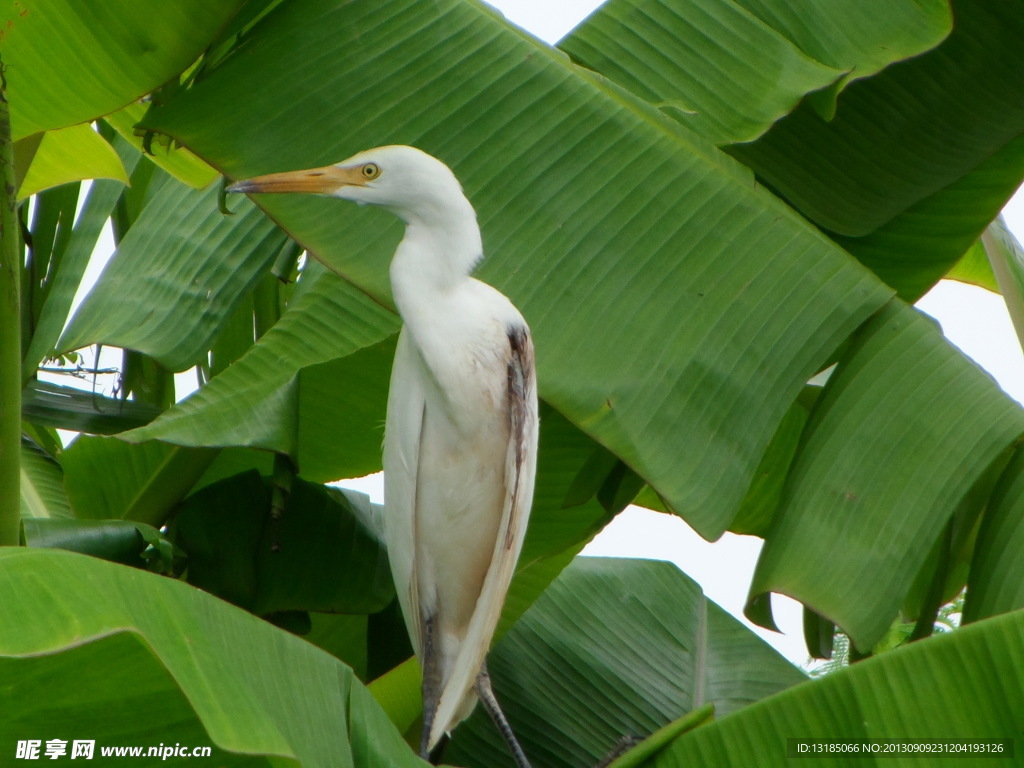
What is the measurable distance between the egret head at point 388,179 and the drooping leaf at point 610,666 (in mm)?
930

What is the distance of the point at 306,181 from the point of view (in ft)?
4.49

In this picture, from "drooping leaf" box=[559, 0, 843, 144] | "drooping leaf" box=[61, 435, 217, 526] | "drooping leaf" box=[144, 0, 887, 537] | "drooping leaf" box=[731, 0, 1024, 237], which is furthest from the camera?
"drooping leaf" box=[61, 435, 217, 526]

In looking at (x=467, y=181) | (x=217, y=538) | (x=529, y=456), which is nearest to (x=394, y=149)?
(x=467, y=181)

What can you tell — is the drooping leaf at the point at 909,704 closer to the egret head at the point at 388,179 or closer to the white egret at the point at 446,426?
the white egret at the point at 446,426

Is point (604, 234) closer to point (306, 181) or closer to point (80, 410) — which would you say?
point (306, 181)

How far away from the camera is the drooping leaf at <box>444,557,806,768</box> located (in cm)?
187

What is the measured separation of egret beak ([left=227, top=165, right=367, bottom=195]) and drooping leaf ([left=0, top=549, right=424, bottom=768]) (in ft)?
1.86

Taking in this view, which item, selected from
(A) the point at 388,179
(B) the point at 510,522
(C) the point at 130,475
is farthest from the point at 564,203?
(C) the point at 130,475

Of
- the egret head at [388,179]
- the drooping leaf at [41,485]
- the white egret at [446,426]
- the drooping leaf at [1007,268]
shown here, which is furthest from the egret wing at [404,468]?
the drooping leaf at [1007,268]

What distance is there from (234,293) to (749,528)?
116 centimetres

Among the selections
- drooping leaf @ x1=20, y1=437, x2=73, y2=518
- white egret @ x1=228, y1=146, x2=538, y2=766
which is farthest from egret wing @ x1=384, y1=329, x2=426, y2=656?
drooping leaf @ x1=20, y1=437, x2=73, y2=518

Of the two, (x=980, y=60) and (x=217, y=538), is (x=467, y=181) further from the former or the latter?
(x=980, y=60)

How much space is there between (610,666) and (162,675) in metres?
1.18

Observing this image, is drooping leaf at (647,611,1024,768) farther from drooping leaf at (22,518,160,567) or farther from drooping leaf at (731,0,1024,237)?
drooping leaf at (22,518,160,567)
